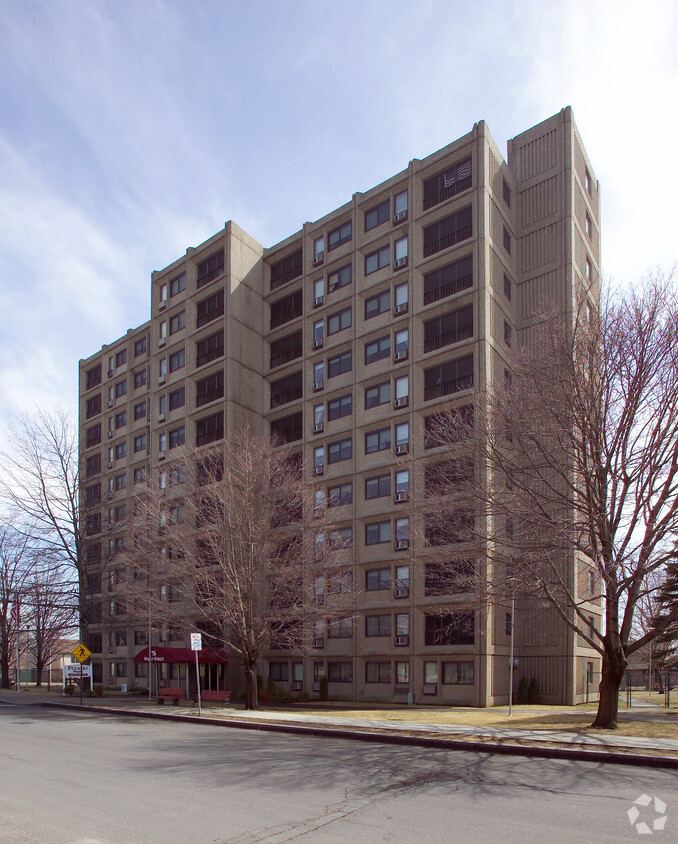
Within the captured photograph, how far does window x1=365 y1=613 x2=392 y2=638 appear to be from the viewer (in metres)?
35.7

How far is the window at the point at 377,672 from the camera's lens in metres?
35.4

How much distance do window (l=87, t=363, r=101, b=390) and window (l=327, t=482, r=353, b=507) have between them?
98.7 feet

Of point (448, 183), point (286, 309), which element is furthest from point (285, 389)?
point (448, 183)

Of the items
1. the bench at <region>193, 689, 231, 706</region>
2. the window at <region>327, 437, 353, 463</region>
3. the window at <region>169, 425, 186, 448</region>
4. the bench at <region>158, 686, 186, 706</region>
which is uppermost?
the window at <region>169, 425, 186, 448</region>

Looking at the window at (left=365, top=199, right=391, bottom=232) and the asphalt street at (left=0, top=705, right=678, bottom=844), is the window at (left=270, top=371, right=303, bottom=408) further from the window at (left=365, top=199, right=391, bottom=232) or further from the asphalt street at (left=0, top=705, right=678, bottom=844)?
the asphalt street at (left=0, top=705, right=678, bottom=844)

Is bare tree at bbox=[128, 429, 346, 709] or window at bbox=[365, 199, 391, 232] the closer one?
bare tree at bbox=[128, 429, 346, 709]

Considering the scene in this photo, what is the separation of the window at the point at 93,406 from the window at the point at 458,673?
38.0 metres

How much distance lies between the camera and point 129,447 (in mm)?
54219

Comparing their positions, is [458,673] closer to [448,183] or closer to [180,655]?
[180,655]

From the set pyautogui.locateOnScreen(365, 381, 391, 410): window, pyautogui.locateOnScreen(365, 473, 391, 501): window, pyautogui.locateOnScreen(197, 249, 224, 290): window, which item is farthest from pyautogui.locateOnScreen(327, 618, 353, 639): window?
pyautogui.locateOnScreen(197, 249, 224, 290): window

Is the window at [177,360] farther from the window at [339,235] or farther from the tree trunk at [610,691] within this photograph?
the tree trunk at [610,691]

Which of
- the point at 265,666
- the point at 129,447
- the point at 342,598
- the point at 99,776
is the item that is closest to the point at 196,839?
the point at 99,776

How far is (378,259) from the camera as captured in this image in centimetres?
4016

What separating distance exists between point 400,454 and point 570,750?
22.7 meters
